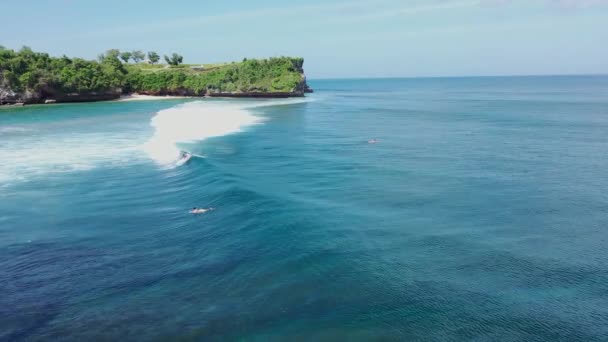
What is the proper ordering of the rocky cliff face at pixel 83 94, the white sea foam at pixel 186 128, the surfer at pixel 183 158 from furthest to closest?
the rocky cliff face at pixel 83 94 < the white sea foam at pixel 186 128 < the surfer at pixel 183 158

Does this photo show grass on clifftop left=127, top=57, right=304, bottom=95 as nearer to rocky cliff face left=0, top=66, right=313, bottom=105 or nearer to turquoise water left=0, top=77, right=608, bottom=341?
rocky cliff face left=0, top=66, right=313, bottom=105

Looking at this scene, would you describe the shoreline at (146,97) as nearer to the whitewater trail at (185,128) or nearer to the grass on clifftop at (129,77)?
the grass on clifftop at (129,77)

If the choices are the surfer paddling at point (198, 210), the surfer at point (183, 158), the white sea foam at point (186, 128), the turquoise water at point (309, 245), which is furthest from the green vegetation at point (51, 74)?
the surfer paddling at point (198, 210)

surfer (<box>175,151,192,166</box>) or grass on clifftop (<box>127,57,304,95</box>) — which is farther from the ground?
grass on clifftop (<box>127,57,304,95</box>)

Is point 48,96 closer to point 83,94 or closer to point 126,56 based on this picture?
point 83,94

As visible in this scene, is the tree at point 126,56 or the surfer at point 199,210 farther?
the tree at point 126,56

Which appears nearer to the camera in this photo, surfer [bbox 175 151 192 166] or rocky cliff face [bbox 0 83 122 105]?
surfer [bbox 175 151 192 166]

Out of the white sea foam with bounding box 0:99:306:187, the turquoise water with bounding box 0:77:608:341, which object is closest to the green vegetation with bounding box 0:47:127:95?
the white sea foam with bounding box 0:99:306:187
